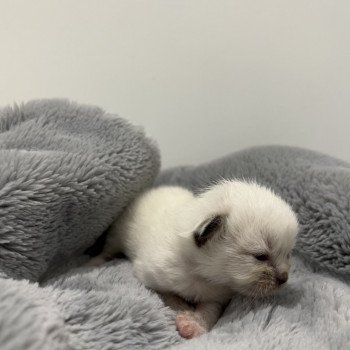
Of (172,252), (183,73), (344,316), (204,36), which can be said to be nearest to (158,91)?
(183,73)

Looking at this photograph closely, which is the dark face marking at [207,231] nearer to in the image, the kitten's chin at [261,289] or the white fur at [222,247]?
the white fur at [222,247]

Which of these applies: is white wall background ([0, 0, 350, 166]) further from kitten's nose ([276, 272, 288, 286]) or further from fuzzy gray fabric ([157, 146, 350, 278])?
kitten's nose ([276, 272, 288, 286])

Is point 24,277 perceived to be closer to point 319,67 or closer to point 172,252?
point 172,252

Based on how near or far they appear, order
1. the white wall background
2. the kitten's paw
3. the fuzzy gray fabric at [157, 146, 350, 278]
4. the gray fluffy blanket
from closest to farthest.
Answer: the gray fluffy blanket → the kitten's paw → the fuzzy gray fabric at [157, 146, 350, 278] → the white wall background

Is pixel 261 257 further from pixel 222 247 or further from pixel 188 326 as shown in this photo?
pixel 188 326

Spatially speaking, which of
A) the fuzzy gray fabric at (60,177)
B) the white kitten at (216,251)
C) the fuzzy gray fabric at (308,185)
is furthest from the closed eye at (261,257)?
the fuzzy gray fabric at (60,177)

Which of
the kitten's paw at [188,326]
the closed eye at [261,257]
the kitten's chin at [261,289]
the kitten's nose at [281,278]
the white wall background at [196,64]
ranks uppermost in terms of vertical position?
the white wall background at [196,64]

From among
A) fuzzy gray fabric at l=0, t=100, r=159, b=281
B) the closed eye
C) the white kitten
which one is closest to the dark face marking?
the white kitten
